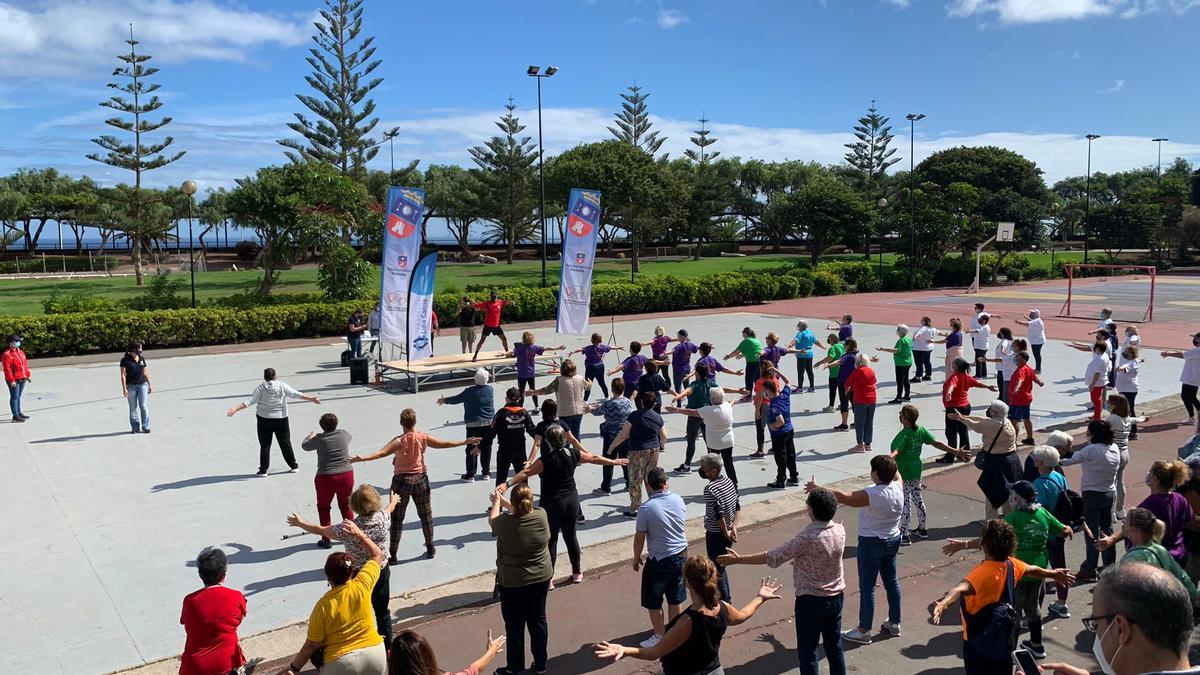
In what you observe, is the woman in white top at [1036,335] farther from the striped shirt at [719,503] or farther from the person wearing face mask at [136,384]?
the person wearing face mask at [136,384]

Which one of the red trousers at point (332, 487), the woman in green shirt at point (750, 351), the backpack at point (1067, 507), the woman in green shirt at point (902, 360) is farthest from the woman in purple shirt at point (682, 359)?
the backpack at point (1067, 507)

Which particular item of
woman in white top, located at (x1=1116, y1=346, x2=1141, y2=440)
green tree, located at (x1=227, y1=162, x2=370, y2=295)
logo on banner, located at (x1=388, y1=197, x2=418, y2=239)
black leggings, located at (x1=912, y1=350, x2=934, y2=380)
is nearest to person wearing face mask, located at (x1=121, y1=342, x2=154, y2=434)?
logo on banner, located at (x1=388, y1=197, x2=418, y2=239)

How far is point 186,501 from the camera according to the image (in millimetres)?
10602

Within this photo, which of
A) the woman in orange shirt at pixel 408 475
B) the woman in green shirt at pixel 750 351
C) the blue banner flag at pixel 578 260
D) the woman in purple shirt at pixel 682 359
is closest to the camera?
the woman in orange shirt at pixel 408 475

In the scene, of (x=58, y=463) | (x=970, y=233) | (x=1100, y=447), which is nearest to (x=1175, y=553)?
(x=1100, y=447)

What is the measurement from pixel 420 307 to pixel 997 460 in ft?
42.4

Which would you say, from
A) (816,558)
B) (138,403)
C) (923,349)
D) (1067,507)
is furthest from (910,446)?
(138,403)

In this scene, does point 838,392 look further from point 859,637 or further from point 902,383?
point 859,637

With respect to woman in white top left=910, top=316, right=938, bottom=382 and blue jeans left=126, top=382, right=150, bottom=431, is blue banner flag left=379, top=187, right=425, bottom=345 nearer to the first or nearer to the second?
blue jeans left=126, top=382, right=150, bottom=431

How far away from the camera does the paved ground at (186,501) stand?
7.40 m

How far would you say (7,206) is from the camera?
185ft

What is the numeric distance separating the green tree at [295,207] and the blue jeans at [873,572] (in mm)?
26118

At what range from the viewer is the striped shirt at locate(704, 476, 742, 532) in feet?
22.0

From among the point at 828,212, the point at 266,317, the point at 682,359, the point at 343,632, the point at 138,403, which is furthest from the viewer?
the point at 828,212
